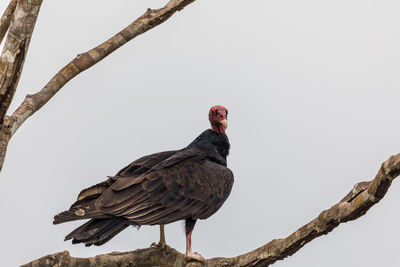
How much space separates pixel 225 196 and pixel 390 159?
363 centimetres

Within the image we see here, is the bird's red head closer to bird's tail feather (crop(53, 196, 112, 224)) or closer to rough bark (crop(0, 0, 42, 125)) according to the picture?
bird's tail feather (crop(53, 196, 112, 224))

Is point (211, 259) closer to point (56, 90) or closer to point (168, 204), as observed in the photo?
point (168, 204)

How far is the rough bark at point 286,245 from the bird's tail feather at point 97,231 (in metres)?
0.19

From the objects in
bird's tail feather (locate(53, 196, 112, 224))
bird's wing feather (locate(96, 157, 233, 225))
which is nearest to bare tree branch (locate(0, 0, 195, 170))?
bird's tail feather (locate(53, 196, 112, 224))

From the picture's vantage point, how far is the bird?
6359 mm

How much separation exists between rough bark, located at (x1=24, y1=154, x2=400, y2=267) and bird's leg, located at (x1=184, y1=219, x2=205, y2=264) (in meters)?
0.06

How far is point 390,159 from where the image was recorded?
4.07 metres

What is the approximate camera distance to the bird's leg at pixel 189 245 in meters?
6.29

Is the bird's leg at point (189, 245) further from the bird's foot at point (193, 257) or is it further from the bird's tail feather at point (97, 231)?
the bird's tail feather at point (97, 231)

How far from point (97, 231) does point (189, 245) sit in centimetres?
95

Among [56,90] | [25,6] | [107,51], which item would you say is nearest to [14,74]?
[25,6]

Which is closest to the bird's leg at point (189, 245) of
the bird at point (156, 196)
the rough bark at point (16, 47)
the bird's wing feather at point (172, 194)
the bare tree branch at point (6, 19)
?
the bird at point (156, 196)

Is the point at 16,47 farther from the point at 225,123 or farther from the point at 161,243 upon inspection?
the point at 225,123

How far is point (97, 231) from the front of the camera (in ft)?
20.6
